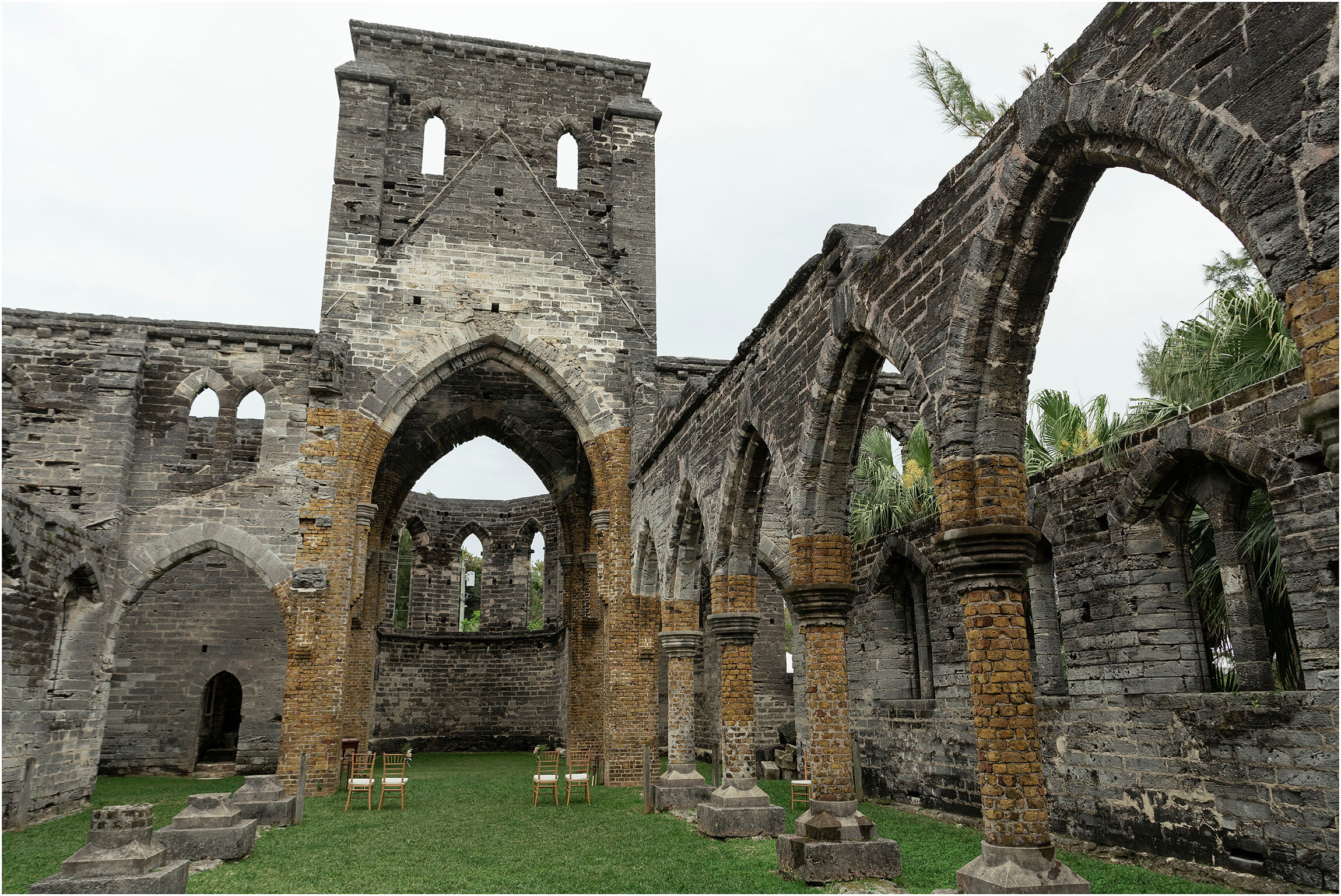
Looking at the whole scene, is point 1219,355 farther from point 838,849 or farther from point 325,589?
point 325,589

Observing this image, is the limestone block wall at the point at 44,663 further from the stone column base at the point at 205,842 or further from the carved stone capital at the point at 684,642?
the carved stone capital at the point at 684,642

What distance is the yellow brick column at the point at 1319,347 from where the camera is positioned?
122 inches

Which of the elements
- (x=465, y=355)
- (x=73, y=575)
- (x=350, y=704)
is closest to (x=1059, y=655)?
(x=465, y=355)

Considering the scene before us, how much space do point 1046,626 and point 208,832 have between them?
875 cm

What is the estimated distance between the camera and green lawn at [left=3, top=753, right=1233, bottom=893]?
24.5 feet

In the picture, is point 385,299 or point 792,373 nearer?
point 792,373

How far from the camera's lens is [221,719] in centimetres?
2155

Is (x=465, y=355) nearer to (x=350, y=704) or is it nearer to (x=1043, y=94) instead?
(x=350, y=704)

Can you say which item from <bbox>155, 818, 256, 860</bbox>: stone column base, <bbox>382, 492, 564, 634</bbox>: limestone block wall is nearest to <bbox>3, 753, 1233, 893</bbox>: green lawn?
<bbox>155, 818, 256, 860</bbox>: stone column base

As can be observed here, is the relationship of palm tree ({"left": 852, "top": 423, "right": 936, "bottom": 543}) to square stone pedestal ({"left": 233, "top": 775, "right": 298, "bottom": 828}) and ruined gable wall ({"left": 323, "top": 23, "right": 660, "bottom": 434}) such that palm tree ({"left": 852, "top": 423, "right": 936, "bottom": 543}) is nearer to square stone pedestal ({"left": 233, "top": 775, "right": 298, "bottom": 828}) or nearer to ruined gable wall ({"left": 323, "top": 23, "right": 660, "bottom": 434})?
ruined gable wall ({"left": 323, "top": 23, "right": 660, "bottom": 434})

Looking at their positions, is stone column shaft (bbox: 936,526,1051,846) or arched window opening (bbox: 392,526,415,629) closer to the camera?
stone column shaft (bbox: 936,526,1051,846)

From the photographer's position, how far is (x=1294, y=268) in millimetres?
3342

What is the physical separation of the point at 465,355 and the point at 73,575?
7238 millimetres

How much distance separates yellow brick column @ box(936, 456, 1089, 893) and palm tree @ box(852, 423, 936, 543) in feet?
20.4
